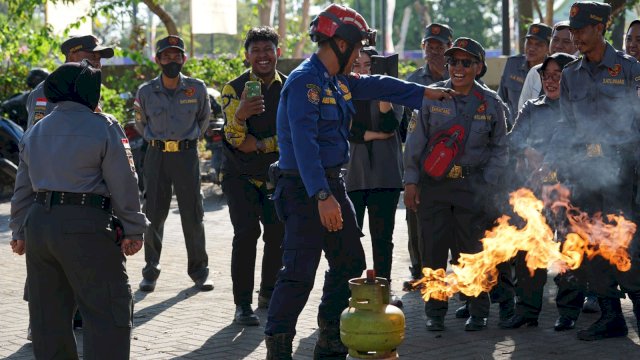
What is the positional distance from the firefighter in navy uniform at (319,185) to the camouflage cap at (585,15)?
4.57ft

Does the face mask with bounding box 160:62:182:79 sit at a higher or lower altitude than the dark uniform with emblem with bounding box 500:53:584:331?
higher

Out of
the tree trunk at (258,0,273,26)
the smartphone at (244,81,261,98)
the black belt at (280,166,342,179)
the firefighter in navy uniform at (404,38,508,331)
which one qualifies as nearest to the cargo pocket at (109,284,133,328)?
the black belt at (280,166,342,179)

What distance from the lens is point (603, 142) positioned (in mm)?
7789

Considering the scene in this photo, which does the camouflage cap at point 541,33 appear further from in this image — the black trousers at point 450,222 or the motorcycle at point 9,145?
the motorcycle at point 9,145

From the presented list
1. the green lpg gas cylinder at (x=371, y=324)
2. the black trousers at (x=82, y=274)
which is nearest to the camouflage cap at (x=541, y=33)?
the green lpg gas cylinder at (x=371, y=324)

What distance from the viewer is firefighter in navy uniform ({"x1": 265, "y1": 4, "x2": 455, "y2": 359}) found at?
671 centimetres

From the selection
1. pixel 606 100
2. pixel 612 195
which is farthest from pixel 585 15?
pixel 612 195

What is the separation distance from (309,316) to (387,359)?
303cm

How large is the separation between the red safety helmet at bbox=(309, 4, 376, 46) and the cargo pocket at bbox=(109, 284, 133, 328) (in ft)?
6.57

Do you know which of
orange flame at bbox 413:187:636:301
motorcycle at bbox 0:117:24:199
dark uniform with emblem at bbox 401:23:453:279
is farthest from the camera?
motorcycle at bbox 0:117:24:199

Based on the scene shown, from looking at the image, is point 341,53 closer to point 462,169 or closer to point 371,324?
point 462,169

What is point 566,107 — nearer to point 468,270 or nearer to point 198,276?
point 468,270

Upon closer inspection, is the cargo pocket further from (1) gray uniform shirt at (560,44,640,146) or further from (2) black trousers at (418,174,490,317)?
(1) gray uniform shirt at (560,44,640,146)

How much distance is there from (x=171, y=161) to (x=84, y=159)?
428cm
